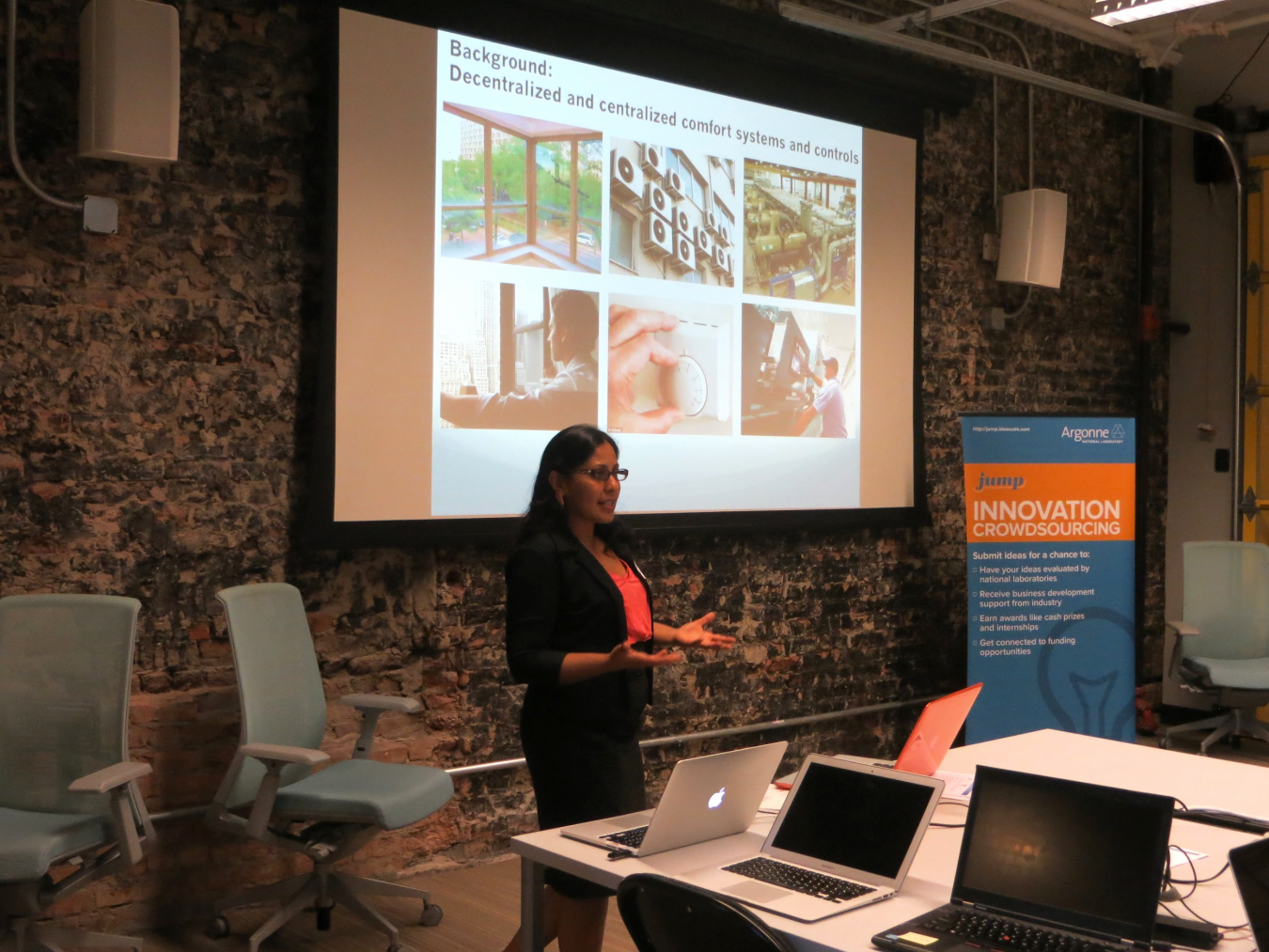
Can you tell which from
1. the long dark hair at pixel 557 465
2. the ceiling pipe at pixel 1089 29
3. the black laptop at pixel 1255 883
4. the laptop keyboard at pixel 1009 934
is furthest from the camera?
the ceiling pipe at pixel 1089 29

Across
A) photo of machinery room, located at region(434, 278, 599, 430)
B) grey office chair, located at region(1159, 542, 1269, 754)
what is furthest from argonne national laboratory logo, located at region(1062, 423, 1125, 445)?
photo of machinery room, located at region(434, 278, 599, 430)

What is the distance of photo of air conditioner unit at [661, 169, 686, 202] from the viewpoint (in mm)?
5023

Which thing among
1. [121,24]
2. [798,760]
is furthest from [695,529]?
[121,24]

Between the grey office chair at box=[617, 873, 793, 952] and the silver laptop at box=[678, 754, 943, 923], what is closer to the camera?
the grey office chair at box=[617, 873, 793, 952]

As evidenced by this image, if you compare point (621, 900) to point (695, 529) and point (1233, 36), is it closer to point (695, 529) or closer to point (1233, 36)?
point (695, 529)

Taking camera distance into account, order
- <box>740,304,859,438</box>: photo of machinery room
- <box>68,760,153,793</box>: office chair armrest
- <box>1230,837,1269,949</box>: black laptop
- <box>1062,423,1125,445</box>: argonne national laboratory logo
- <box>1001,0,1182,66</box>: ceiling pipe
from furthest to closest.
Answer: <box>1001,0,1182,66</box>: ceiling pipe
<box>1062,423,1125,445</box>: argonne national laboratory logo
<box>740,304,859,438</box>: photo of machinery room
<box>68,760,153,793</box>: office chair armrest
<box>1230,837,1269,949</box>: black laptop

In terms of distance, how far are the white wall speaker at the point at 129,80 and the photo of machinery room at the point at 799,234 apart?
2558 millimetres

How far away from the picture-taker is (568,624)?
2.72 meters

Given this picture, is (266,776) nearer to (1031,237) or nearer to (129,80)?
(129,80)

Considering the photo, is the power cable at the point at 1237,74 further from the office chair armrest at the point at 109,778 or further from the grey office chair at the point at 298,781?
the office chair armrest at the point at 109,778

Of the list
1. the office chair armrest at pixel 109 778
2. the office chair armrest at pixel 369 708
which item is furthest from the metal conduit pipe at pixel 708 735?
the office chair armrest at pixel 109 778

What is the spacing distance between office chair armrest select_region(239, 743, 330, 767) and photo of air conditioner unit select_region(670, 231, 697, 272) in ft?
8.41

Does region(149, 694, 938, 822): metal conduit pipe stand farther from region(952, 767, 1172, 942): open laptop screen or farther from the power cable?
the power cable

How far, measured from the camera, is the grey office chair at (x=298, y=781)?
349cm
